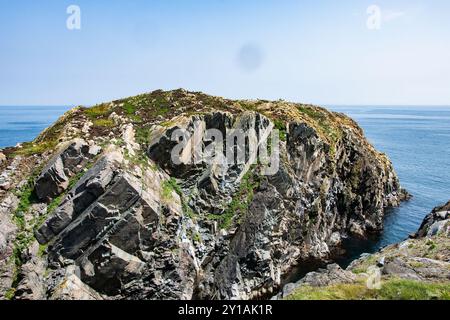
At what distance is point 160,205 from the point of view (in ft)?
119

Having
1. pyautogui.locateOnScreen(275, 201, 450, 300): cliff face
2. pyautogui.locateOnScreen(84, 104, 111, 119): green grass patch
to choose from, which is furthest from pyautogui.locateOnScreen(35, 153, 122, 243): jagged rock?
pyautogui.locateOnScreen(275, 201, 450, 300): cliff face

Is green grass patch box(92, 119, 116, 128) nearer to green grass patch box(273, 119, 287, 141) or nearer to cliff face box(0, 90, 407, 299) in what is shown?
cliff face box(0, 90, 407, 299)

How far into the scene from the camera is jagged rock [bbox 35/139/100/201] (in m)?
35.0

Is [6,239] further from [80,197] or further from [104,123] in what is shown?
[104,123]

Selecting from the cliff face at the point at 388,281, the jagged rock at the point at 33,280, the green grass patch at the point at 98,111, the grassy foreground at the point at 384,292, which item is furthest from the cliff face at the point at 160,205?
the grassy foreground at the point at 384,292

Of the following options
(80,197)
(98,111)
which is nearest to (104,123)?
(98,111)

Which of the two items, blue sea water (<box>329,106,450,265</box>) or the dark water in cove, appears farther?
the dark water in cove

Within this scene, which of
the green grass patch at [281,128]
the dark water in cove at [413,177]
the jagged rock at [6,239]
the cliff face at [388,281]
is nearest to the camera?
the cliff face at [388,281]

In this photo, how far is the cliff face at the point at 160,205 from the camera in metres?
32.6

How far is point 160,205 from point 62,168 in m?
10.8

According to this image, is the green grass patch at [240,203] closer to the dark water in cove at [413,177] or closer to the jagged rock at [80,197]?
the jagged rock at [80,197]

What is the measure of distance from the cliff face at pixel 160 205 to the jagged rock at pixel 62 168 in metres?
0.10

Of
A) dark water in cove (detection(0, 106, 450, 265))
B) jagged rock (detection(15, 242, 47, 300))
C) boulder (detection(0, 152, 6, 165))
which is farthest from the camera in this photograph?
dark water in cove (detection(0, 106, 450, 265))

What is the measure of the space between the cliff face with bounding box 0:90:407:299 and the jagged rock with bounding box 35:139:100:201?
10 cm
